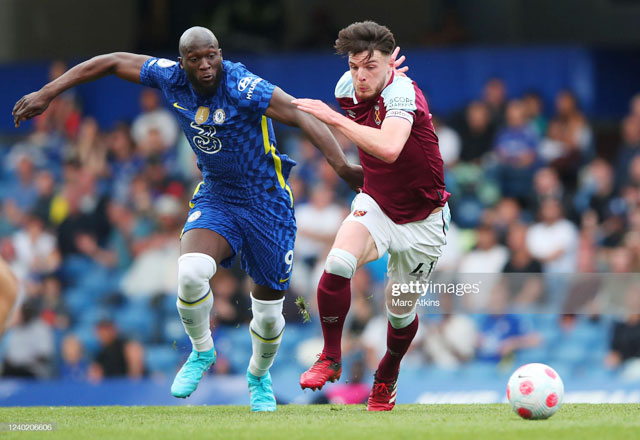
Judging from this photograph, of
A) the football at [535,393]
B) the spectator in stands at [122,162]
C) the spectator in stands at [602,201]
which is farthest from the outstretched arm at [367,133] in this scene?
the spectator in stands at [122,162]

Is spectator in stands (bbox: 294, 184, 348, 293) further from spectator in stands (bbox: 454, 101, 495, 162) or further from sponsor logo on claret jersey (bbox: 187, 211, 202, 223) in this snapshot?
sponsor logo on claret jersey (bbox: 187, 211, 202, 223)

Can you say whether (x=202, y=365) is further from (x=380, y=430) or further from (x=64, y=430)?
(x=380, y=430)

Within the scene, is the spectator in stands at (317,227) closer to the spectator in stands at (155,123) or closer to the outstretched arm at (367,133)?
the spectator in stands at (155,123)

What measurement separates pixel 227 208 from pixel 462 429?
2.57 meters

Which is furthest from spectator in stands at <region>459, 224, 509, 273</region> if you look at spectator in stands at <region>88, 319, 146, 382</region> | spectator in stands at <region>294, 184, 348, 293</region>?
spectator in stands at <region>88, 319, 146, 382</region>

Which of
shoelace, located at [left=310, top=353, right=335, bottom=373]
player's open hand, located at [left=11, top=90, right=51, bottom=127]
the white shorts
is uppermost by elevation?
player's open hand, located at [left=11, top=90, right=51, bottom=127]

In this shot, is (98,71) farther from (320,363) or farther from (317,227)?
(317,227)

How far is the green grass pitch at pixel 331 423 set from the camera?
619 cm

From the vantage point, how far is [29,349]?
14.3 metres

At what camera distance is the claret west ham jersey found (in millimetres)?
7754

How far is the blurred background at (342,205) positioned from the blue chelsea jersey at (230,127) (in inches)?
96.1

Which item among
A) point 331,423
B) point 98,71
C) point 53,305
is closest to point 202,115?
point 98,71

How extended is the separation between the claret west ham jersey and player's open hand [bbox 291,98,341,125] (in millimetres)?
687

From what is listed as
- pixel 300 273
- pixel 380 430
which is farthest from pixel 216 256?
pixel 300 273
